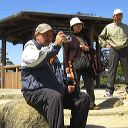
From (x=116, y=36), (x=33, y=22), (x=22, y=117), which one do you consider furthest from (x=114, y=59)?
(x=33, y=22)

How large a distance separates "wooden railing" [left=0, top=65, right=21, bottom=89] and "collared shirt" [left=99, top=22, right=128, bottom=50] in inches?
245

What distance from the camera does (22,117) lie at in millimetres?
5105

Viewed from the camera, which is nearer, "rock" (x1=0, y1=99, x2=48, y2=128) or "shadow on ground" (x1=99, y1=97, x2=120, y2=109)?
→ "rock" (x1=0, y1=99, x2=48, y2=128)

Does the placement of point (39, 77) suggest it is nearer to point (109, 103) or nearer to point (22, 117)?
point (22, 117)

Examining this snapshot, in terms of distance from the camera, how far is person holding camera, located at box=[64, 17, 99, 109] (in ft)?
22.3

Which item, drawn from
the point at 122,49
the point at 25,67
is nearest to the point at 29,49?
the point at 25,67

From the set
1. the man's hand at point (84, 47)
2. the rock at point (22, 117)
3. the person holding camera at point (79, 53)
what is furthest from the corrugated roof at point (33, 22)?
the rock at point (22, 117)

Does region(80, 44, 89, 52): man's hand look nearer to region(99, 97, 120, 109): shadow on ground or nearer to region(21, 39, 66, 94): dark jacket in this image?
region(99, 97, 120, 109): shadow on ground

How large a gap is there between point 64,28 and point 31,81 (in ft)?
35.0

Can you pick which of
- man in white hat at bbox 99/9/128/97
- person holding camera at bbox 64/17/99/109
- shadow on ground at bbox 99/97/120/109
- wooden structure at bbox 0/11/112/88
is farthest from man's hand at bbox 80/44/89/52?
wooden structure at bbox 0/11/112/88

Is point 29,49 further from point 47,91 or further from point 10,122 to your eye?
point 10,122

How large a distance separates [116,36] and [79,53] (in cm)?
155


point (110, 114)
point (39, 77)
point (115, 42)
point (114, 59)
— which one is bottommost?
point (110, 114)

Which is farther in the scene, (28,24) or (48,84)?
(28,24)
